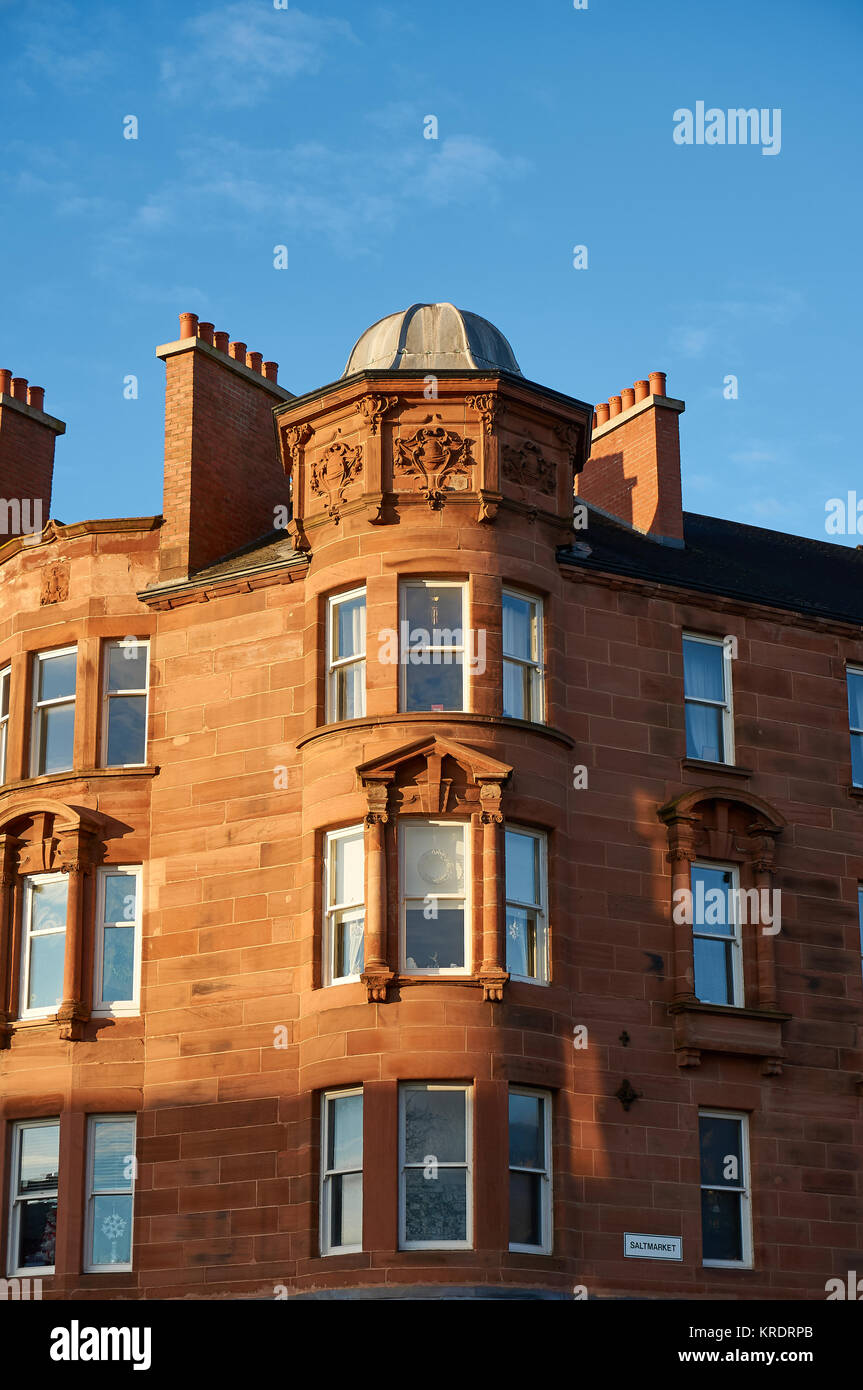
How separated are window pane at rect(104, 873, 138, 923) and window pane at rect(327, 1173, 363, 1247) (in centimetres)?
556

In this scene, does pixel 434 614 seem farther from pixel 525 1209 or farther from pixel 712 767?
pixel 525 1209

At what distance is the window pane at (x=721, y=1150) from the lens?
1230 inches

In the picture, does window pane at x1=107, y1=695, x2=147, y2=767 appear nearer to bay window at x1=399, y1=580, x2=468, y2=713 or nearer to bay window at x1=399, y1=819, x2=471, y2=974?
bay window at x1=399, y1=580, x2=468, y2=713

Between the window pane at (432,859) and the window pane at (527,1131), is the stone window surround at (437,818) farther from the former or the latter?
the window pane at (527,1131)

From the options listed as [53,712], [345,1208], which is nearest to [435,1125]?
[345,1208]

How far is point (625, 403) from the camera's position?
39750 mm

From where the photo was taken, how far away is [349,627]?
32.3m

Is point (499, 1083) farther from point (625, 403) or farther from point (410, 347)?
point (625, 403)

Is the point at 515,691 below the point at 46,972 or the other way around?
the other way around

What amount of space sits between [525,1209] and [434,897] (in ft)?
14.3

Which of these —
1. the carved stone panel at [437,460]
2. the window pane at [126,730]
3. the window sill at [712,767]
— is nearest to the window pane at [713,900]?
the window sill at [712,767]

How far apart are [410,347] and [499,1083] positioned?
37.9 ft
